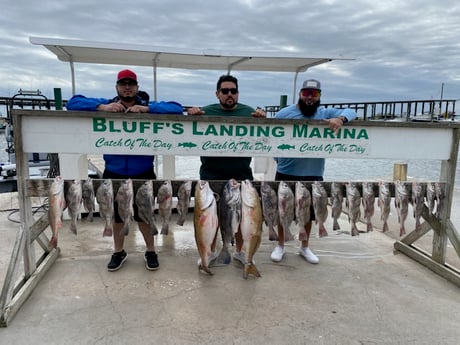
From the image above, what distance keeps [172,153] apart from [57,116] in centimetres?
98

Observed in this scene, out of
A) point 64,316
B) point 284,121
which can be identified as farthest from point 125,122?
point 64,316

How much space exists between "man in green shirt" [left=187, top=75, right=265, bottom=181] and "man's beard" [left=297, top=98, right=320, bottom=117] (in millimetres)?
565

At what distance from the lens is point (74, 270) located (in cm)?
346

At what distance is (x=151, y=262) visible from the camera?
3527mm

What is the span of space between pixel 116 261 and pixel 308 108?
2552 mm

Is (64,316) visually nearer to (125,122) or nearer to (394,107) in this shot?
(125,122)

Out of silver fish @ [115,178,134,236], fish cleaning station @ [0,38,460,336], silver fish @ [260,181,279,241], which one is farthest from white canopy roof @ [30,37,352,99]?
silver fish @ [260,181,279,241]

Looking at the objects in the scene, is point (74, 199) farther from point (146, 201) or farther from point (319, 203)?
point (319, 203)

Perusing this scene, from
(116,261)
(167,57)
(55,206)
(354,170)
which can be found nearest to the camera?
(55,206)

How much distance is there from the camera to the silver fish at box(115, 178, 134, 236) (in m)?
2.81

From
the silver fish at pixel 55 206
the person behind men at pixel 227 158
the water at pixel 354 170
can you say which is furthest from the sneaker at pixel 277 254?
the water at pixel 354 170

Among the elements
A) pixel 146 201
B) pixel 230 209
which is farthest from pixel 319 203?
pixel 146 201

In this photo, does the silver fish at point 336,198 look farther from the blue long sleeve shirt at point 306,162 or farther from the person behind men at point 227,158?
the person behind men at point 227,158

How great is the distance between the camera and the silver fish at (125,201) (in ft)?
9.23
